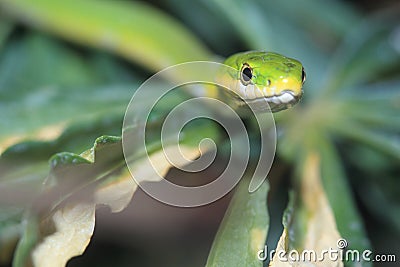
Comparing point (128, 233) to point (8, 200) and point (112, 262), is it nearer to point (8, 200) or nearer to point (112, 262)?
point (112, 262)

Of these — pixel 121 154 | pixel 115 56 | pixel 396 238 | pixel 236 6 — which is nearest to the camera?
pixel 121 154

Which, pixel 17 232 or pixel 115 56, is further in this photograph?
pixel 115 56

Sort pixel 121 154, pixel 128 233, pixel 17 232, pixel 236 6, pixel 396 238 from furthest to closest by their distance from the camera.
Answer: pixel 236 6 < pixel 396 238 < pixel 128 233 < pixel 17 232 < pixel 121 154

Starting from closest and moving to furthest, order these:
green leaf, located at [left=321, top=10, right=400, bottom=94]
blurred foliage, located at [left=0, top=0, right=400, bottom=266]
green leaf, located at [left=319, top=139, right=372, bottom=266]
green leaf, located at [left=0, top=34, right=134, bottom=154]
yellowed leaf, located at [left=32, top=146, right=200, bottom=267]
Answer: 1. yellowed leaf, located at [left=32, top=146, right=200, bottom=267]
2. blurred foliage, located at [left=0, top=0, right=400, bottom=266]
3. green leaf, located at [left=319, top=139, right=372, bottom=266]
4. green leaf, located at [left=0, top=34, right=134, bottom=154]
5. green leaf, located at [left=321, top=10, right=400, bottom=94]

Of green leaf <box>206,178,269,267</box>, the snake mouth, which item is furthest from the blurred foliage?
the snake mouth

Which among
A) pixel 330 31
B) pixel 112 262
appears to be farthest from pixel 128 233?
pixel 330 31

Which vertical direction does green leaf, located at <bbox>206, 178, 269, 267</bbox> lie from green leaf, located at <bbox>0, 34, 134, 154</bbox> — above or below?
below

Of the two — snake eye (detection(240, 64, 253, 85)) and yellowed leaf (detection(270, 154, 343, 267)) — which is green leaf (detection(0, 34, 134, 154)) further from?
yellowed leaf (detection(270, 154, 343, 267))

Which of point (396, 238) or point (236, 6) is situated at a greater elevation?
point (236, 6)

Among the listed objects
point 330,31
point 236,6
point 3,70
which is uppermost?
point 330,31
